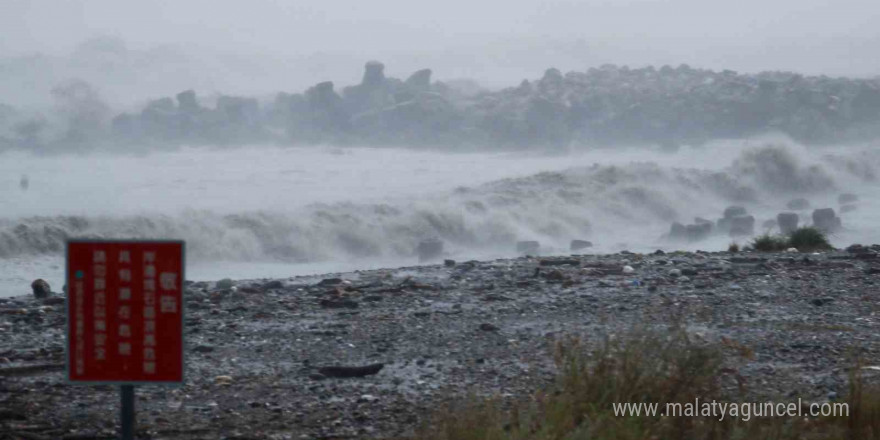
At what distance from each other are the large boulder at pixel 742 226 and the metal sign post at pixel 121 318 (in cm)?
2520

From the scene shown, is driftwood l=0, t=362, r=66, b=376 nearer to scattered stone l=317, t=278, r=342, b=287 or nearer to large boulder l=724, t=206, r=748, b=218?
scattered stone l=317, t=278, r=342, b=287

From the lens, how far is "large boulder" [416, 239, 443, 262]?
2312cm

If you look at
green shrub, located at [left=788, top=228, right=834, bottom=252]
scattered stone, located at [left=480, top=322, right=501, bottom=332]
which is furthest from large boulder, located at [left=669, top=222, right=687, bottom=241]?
scattered stone, located at [left=480, top=322, right=501, bottom=332]

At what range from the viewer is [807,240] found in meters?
13.8

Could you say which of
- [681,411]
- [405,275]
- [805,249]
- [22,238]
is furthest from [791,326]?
[22,238]

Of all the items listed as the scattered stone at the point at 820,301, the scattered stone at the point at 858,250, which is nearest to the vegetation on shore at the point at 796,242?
the scattered stone at the point at 858,250

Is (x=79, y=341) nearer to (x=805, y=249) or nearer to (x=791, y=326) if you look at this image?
(x=791, y=326)

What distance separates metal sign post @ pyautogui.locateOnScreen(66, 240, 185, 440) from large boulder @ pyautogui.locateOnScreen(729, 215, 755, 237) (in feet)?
82.7

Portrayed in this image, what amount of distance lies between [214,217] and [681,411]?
2043 centimetres

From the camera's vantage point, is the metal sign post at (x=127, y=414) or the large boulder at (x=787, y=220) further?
the large boulder at (x=787, y=220)

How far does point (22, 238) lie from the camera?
19891 mm

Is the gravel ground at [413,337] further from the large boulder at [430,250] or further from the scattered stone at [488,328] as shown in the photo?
the large boulder at [430,250]

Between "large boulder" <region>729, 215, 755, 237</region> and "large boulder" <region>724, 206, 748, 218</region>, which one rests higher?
"large boulder" <region>724, 206, 748, 218</region>

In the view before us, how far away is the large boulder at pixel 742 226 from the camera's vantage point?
27.5 meters
